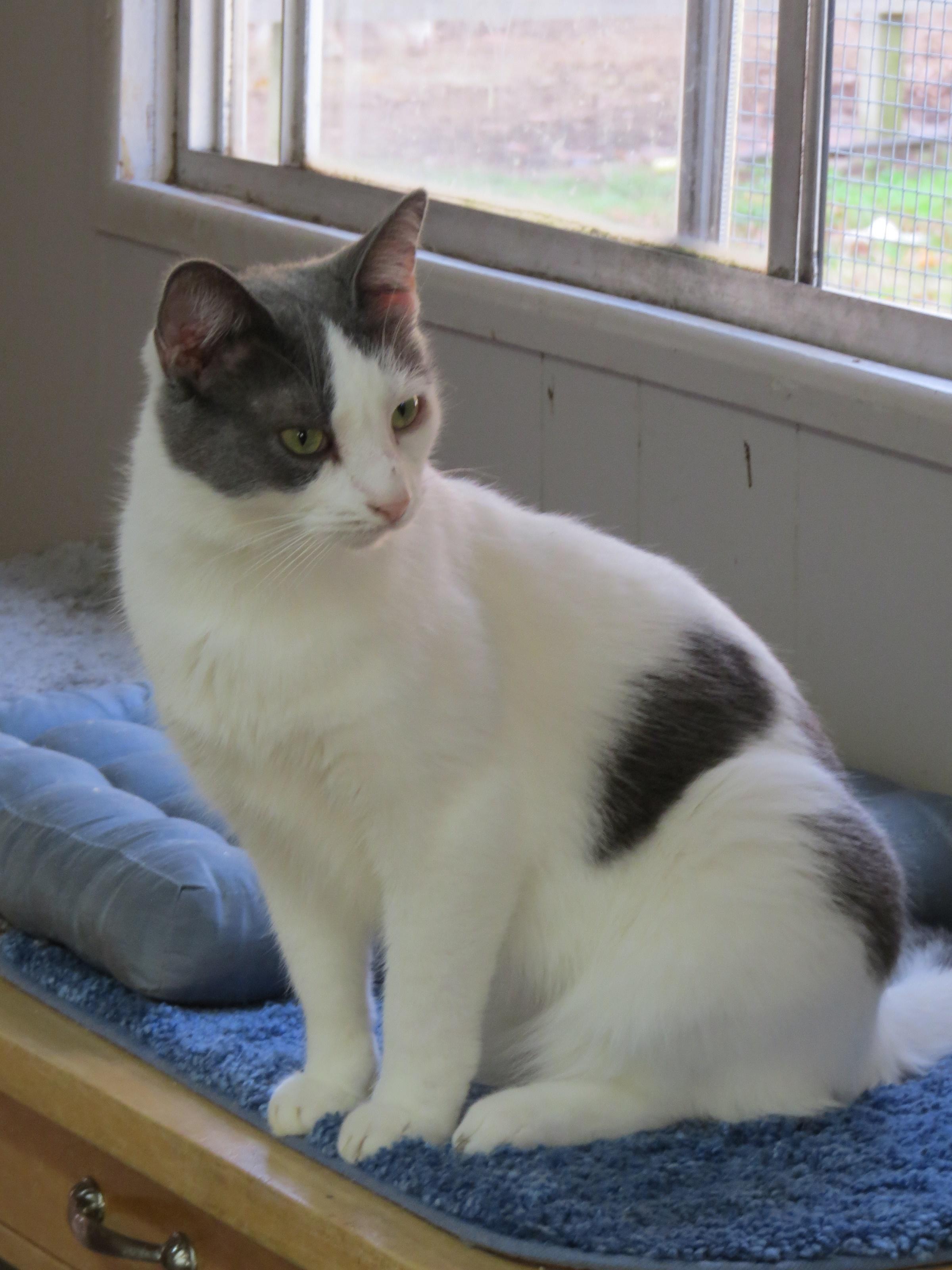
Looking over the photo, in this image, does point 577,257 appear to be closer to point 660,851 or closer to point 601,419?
point 601,419

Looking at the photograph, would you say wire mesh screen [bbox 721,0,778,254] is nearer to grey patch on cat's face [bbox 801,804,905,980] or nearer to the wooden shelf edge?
grey patch on cat's face [bbox 801,804,905,980]

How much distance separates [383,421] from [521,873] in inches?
13.2

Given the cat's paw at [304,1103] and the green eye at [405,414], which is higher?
the green eye at [405,414]

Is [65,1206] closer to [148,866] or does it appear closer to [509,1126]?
[148,866]

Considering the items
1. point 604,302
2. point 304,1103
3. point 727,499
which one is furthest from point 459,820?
point 604,302

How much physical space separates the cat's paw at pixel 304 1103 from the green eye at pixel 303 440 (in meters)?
0.47

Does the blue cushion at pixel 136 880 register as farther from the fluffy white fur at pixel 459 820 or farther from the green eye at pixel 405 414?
the green eye at pixel 405 414

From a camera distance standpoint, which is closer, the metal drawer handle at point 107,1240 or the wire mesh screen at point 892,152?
the metal drawer handle at point 107,1240

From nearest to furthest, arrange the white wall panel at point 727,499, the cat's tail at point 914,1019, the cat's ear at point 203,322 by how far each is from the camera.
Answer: the cat's ear at point 203,322, the cat's tail at point 914,1019, the white wall panel at point 727,499

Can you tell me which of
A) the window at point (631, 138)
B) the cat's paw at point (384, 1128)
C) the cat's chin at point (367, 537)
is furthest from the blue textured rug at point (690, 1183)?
the window at point (631, 138)

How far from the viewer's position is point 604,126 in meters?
1.89

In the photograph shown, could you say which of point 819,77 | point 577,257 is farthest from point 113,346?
point 819,77

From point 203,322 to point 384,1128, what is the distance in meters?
0.55

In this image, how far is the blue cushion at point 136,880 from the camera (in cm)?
122
